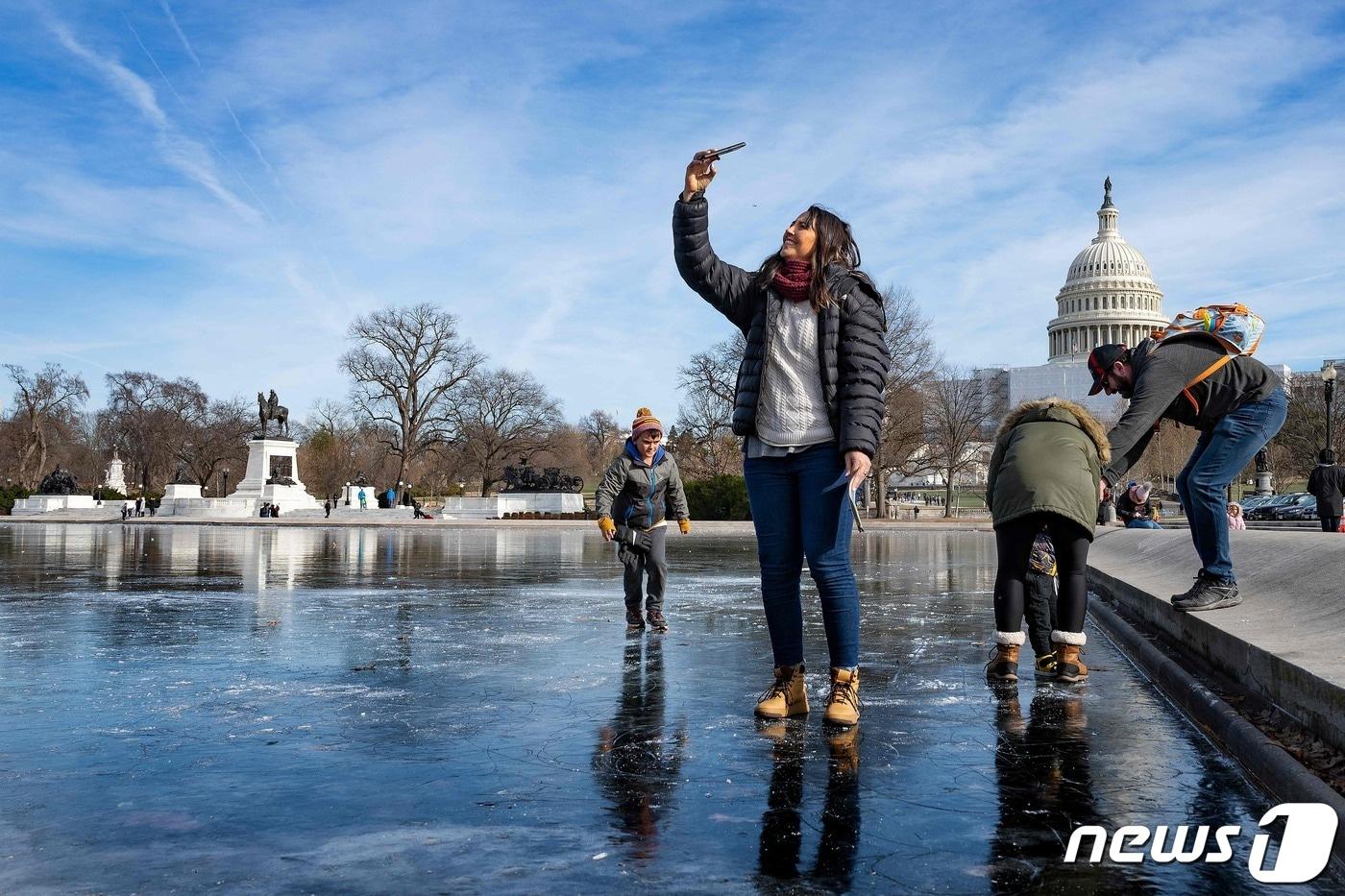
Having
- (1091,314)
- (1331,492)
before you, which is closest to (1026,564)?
(1331,492)

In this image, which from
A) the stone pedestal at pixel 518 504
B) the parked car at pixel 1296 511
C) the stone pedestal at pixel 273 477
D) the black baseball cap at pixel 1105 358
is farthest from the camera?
the stone pedestal at pixel 273 477

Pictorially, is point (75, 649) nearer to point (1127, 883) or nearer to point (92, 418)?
point (1127, 883)

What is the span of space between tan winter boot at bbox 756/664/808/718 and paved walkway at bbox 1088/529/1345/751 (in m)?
1.77

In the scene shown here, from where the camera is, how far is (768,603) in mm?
4875

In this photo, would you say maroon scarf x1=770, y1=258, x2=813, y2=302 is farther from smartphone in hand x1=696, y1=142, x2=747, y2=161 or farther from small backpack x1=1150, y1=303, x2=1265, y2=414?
small backpack x1=1150, y1=303, x2=1265, y2=414

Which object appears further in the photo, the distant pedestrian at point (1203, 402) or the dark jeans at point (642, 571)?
the dark jeans at point (642, 571)

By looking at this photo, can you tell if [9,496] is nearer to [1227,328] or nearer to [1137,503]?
[1137,503]

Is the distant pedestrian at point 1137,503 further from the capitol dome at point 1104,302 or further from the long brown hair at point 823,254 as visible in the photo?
the capitol dome at point 1104,302

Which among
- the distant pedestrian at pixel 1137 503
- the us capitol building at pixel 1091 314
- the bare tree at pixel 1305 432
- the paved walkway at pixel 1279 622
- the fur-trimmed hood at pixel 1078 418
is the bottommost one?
the paved walkway at pixel 1279 622

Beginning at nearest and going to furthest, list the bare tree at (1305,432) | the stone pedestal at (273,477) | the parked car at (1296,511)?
the parked car at (1296,511), the bare tree at (1305,432), the stone pedestal at (273,477)

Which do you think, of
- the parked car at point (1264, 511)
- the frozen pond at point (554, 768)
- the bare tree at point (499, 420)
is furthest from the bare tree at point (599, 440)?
the frozen pond at point (554, 768)

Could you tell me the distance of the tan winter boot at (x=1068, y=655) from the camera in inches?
227

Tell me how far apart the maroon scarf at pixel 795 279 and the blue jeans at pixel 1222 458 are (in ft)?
8.32

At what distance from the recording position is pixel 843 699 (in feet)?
15.0
